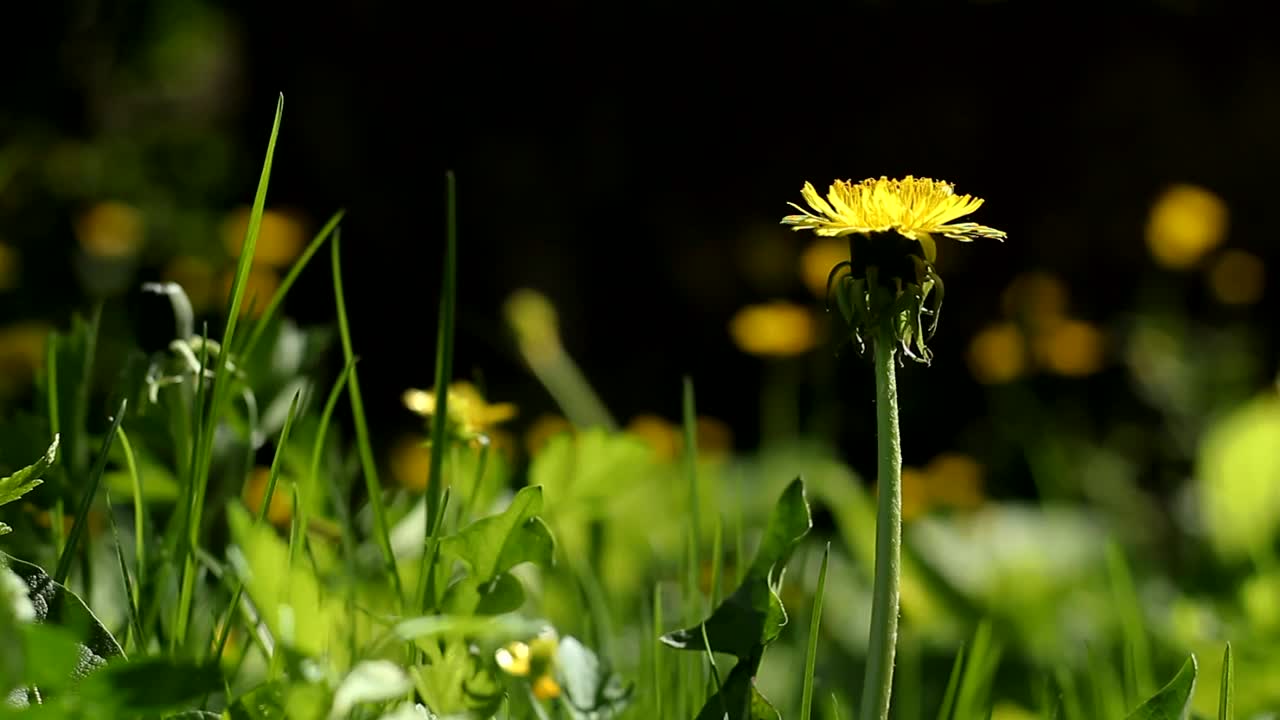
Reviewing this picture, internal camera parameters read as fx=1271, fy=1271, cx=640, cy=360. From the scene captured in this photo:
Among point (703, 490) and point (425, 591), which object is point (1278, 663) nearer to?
point (703, 490)

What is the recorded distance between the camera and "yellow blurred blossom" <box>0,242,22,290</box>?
2691mm

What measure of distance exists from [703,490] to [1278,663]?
606mm

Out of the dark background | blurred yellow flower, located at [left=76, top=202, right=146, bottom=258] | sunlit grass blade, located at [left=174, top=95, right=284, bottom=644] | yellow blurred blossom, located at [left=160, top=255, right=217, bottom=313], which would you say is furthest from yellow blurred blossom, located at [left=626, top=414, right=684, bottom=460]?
sunlit grass blade, located at [left=174, top=95, right=284, bottom=644]

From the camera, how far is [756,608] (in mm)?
585

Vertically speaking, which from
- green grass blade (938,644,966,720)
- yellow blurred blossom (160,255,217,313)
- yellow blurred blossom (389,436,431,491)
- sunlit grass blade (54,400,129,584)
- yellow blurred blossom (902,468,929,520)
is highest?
sunlit grass blade (54,400,129,584)

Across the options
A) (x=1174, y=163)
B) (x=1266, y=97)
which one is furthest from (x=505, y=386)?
(x=1266, y=97)

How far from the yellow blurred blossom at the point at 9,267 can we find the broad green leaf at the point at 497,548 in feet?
7.86

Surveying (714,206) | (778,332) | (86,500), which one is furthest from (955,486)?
(86,500)

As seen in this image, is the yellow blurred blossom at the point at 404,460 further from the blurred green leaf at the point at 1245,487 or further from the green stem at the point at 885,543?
the green stem at the point at 885,543

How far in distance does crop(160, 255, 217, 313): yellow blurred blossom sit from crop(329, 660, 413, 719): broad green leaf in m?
2.02

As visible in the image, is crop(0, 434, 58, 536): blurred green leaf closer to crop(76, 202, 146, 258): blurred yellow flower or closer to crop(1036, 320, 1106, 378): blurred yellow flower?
crop(76, 202, 146, 258): blurred yellow flower

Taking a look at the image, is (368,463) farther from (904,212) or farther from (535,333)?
(535,333)

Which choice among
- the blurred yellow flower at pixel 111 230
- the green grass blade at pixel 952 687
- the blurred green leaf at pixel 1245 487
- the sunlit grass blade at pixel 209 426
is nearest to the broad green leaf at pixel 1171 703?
the green grass blade at pixel 952 687

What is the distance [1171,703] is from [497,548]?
0.31m
